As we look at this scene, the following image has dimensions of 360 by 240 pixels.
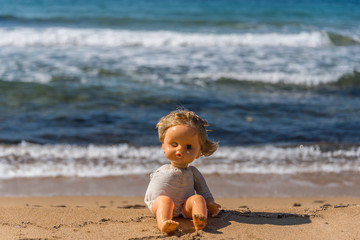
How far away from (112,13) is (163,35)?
15.4 ft

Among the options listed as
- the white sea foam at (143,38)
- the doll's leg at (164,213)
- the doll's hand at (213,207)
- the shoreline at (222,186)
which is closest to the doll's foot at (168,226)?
the doll's leg at (164,213)

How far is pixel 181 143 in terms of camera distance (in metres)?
3.05

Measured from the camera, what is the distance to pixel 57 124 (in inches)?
257

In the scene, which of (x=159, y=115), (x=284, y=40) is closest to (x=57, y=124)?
(x=159, y=115)

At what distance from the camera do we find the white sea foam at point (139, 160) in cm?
491

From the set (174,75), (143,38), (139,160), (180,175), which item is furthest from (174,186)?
(143,38)

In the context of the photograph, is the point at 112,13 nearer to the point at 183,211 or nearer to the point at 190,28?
the point at 190,28

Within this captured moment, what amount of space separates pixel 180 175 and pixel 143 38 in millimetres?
10868

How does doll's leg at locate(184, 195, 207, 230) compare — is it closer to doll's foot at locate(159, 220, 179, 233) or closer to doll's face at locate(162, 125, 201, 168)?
doll's foot at locate(159, 220, 179, 233)

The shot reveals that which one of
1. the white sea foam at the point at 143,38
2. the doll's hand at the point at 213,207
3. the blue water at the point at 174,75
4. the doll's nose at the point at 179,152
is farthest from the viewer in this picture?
the white sea foam at the point at 143,38

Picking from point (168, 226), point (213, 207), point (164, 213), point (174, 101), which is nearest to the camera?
point (168, 226)

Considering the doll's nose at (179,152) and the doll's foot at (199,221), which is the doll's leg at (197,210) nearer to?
the doll's foot at (199,221)

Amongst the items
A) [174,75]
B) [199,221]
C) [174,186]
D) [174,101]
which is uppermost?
[174,75]

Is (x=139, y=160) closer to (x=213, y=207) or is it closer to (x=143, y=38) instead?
(x=213, y=207)
